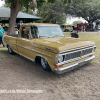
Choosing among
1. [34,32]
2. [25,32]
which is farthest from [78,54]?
[25,32]

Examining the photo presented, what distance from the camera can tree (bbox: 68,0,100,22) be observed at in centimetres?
3269

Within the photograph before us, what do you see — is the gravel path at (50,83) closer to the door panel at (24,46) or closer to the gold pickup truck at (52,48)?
the gold pickup truck at (52,48)

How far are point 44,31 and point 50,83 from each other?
2.26m

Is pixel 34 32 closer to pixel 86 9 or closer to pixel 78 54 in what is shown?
pixel 78 54

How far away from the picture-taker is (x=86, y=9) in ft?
109

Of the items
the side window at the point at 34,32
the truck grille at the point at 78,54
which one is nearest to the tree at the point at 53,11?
the side window at the point at 34,32

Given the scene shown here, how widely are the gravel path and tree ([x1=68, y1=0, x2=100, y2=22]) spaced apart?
31889 millimetres

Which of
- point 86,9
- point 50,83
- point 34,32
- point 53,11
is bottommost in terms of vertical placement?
point 50,83

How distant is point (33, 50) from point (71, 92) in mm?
2138

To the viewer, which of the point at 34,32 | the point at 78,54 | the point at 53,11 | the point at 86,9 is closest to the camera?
the point at 78,54

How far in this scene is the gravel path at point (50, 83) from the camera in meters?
3.04

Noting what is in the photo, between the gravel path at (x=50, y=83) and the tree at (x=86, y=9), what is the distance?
105ft

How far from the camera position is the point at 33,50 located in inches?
175

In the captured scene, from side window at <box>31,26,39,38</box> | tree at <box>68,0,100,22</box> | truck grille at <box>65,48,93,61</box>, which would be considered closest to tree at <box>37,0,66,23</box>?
tree at <box>68,0,100,22</box>
